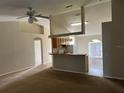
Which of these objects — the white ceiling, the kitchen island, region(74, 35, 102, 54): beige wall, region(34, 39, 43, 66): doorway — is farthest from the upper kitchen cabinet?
region(74, 35, 102, 54): beige wall

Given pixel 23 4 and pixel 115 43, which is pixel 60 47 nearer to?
pixel 115 43

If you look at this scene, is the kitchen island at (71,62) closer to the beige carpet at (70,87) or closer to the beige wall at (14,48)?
the beige carpet at (70,87)

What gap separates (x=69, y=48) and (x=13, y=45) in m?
3.05

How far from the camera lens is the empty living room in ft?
15.9

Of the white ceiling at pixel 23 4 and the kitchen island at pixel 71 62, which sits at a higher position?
the white ceiling at pixel 23 4

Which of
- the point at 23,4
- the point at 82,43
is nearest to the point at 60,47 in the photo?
the point at 23,4

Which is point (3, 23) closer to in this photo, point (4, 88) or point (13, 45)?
point (13, 45)

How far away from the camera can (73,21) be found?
331 inches

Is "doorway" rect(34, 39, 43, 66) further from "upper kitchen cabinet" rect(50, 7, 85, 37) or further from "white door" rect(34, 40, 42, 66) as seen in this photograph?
"upper kitchen cabinet" rect(50, 7, 85, 37)

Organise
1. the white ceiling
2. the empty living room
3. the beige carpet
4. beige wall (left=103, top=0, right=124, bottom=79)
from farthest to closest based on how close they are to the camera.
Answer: beige wall (left=103, top=0, right=124, bottom=79)
the empty living room
the beige carpet
the white ceiling

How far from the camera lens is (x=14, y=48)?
302 inches

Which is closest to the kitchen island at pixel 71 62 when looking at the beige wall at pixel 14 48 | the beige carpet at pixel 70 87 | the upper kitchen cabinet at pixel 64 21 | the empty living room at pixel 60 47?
the empty living room at pixel 60 47

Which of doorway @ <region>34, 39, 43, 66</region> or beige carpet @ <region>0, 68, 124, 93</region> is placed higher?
doorway @ <region>34, 39, 43, 66</region>

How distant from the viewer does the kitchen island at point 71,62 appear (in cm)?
684
